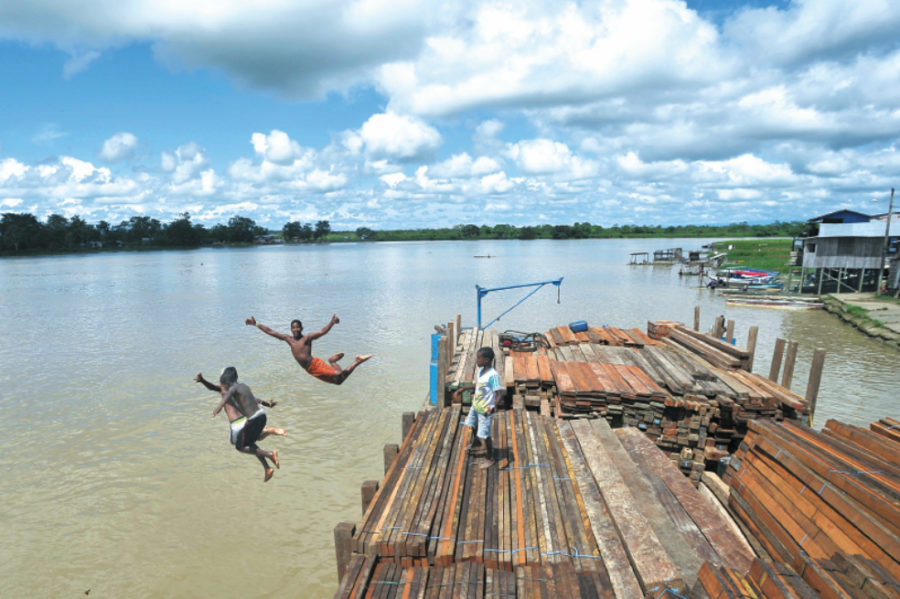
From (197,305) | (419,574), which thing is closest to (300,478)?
(419,574)

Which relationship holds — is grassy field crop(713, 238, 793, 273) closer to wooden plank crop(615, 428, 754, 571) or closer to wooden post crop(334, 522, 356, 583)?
wooden plank crop(615, 428, 754, 571)

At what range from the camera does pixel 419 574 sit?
18.9ft

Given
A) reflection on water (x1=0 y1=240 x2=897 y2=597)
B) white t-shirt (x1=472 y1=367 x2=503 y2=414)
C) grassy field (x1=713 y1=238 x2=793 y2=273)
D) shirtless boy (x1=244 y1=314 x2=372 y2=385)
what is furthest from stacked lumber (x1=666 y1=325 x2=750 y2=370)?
grassy field (x1=713 y1=238 x2=793 y2=273)

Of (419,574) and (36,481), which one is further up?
(419,574)

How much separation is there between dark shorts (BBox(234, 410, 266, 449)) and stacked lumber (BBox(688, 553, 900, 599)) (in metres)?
6.29

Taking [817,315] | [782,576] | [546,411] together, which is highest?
[782,576]

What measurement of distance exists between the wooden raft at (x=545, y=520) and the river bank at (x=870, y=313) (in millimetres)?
26360

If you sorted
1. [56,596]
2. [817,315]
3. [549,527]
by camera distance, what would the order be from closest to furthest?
[549,527], [56,596], [817,315]

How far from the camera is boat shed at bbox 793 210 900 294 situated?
127 ft

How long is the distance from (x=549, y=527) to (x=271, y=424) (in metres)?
12.1

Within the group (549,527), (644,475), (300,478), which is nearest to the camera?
(549,527)

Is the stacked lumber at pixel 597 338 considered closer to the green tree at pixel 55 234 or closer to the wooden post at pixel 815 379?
the wooden post at pixel 815 379

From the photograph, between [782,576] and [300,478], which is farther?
[300,478]

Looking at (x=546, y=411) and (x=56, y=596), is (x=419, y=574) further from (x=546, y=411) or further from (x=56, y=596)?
(x=56, y=596)
